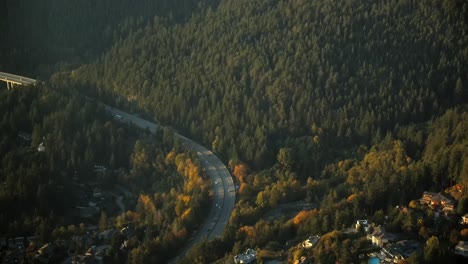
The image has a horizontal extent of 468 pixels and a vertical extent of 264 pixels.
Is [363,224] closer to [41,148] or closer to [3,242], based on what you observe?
[3,242]

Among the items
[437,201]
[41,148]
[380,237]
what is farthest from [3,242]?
[437,201]

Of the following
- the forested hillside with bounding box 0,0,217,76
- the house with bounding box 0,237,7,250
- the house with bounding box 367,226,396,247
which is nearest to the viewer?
the house with bounding box 367,226,396,247

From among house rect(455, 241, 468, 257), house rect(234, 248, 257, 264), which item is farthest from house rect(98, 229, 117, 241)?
house rect(455, 241, 468, 257)

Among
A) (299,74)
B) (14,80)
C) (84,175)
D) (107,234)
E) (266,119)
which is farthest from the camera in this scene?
(14,80)

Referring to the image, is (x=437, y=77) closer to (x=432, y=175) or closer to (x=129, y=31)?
(x=432, y=175)

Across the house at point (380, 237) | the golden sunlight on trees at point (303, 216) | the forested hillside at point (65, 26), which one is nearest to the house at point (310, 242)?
the house at point (380, 237)

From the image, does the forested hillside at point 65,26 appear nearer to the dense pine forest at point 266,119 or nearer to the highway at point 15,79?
the dense pine forest at point 266,119

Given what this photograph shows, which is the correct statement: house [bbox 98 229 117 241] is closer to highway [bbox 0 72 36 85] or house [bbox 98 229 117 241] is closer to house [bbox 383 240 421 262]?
house [bbox 383 240 421 262]
